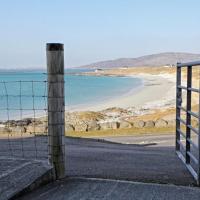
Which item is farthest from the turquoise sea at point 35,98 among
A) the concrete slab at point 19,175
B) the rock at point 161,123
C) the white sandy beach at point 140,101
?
the rock at point 161,123

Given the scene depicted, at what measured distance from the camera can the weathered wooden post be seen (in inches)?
254

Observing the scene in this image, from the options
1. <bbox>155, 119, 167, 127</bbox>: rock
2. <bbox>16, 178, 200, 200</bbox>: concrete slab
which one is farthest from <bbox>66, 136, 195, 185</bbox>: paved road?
<bbox>155, 119, 167, 127</bbox>: rock

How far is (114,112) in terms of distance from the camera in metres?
47.4

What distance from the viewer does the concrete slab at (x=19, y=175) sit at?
581 cm

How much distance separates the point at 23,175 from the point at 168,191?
1825 millimetres

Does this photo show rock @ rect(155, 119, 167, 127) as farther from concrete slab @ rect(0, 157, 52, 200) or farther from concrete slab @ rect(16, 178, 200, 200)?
concrete slab @ rect(16, 178, 200, 200)

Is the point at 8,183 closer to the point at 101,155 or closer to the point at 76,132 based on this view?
the point at 101,155

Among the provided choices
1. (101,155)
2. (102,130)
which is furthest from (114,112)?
(101,155)

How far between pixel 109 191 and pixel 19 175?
3.80 ft

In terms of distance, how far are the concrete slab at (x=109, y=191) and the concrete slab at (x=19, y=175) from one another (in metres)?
0.13

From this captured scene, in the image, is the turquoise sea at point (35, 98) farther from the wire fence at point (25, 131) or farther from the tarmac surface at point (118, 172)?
the tarmac surface at point (118, 172)

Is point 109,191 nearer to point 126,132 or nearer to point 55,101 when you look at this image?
point 55,101

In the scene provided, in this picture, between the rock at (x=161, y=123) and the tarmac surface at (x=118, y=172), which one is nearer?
the tarmac surface at (x=118, y=172)

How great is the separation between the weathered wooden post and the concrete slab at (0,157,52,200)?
24 cm
